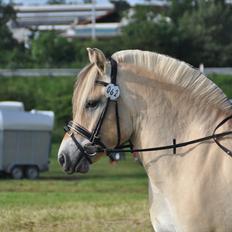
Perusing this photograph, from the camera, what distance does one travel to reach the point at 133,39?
6894 centimetres

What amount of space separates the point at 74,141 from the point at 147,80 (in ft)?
2.25

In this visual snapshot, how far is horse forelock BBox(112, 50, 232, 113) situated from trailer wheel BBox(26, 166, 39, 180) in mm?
21652

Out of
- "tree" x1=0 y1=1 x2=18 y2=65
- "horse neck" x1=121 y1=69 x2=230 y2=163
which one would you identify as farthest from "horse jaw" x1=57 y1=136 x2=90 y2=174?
"tree" x1=0 y1=1 x2=18 y2=65

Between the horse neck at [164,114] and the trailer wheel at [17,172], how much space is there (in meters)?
21.4

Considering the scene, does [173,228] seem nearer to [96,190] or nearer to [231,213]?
[231,213]

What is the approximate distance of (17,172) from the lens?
90.0 ft

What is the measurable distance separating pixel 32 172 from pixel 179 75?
2198cm

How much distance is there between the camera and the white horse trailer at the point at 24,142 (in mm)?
27031

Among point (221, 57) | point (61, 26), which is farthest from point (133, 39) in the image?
point (61, 26)

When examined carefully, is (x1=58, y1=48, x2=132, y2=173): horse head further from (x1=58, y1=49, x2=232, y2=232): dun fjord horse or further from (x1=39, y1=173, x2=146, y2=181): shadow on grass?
(x1=39, y1=173, x2=146, y2=181): shadow on grass

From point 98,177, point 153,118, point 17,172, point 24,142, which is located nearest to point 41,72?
point 24,142

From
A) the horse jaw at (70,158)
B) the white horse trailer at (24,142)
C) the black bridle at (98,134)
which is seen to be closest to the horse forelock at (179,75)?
the black bridle at (98,134)

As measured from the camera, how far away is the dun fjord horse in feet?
19.5

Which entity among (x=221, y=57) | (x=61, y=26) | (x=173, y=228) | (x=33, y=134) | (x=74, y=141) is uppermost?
(x=74, y=141)
